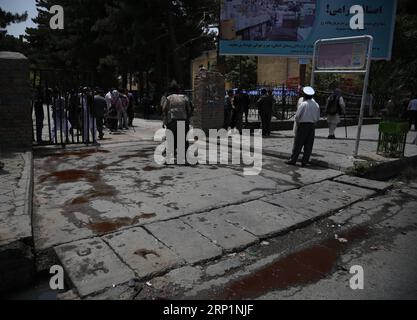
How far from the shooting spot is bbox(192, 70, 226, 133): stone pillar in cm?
1220

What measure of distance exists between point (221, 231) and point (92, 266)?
62.1 inches

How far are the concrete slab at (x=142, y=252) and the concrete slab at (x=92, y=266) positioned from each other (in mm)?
82

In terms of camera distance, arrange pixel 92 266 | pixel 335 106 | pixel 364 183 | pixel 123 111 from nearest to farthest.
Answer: pixel 92 266, pixel 364 183, pixel 335 106, pixel 123 111

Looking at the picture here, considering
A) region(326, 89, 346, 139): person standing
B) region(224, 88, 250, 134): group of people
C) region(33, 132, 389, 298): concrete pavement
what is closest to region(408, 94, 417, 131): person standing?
region(326, 89, 346, 139): person standing

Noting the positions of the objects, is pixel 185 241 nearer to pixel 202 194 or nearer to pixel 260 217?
pixel 260 217

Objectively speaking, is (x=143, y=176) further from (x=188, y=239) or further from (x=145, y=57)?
(x=145, y=57)

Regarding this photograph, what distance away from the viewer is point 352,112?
1908cm

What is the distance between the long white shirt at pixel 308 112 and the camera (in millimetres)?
7535

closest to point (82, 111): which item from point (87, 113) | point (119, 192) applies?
point (87, 113)

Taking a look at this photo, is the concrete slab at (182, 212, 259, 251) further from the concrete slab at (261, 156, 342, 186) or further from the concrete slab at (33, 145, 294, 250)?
the concrete slab at (261, 156, 342, 186)

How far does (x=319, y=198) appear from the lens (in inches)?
229

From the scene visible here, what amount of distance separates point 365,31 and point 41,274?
53.3 ft

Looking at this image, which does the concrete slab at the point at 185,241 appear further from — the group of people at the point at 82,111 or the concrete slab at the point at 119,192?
the group of people at the point at 82,111

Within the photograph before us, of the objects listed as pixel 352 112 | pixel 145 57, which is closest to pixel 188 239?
pixel 352 112
